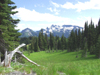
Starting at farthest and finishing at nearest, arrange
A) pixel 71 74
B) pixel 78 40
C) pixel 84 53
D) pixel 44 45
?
1. pixel 44 45
2. pixel 78 40
3. pixel 84 53
4. pixel 71 74

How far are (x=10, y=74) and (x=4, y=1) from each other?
10957 mm

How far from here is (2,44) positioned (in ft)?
33.0

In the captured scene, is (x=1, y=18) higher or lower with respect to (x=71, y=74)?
higher

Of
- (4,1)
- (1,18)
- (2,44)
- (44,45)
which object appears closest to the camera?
(2,44)

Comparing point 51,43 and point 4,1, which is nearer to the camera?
point 4,1

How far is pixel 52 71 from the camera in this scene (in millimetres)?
4637

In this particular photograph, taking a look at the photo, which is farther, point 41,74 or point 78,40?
point 78,40

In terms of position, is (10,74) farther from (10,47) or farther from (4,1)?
(4,1)

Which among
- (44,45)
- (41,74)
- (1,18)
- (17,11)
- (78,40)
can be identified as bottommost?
(44,45)

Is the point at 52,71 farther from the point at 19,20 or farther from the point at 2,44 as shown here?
the point at 19,20

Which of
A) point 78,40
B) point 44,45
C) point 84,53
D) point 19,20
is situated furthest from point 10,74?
point 44,45

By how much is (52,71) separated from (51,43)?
9475 cm

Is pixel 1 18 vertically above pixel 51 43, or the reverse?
pixel 1 18

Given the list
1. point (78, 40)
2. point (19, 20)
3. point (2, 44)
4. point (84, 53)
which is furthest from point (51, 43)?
point (2, 44)
